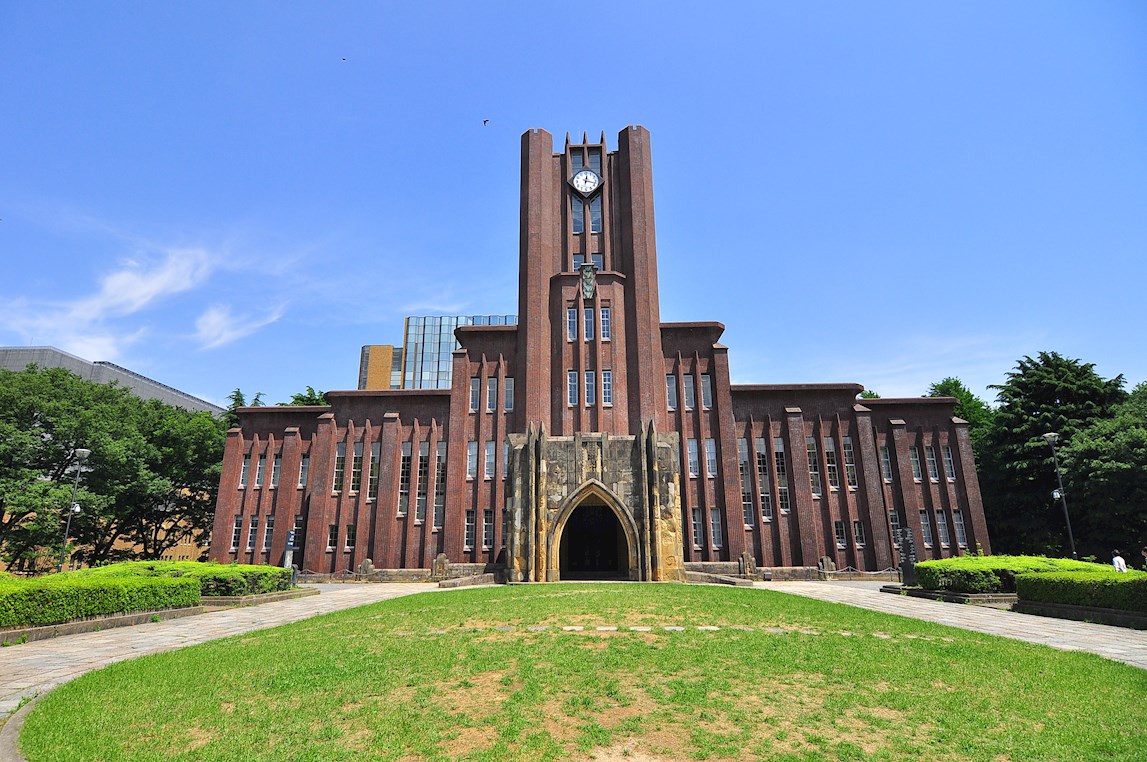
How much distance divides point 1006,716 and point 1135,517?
36798 millimetres

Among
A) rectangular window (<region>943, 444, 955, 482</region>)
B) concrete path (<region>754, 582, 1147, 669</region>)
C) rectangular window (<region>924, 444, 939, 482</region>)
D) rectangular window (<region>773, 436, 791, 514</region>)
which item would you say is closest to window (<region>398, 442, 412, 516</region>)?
rectangular window (<region>773, 436, 791, 514</region>)

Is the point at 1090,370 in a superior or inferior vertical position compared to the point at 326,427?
superior

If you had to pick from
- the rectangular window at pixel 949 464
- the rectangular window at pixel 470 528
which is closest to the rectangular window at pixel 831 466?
the rectangular window at pixel 949 464

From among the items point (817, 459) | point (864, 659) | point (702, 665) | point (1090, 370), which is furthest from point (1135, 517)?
point (702, 665)

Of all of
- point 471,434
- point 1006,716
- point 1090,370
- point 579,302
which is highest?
point 579,302

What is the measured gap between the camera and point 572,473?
28.9 meters

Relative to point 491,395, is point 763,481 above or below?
below

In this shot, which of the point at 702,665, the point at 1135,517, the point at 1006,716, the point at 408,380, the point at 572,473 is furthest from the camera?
the point at 408,380

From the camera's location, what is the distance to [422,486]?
36469 millimetres

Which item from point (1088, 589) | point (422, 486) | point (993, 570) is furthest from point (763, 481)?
point (422, 486)

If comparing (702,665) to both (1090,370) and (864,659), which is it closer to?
(864,659)

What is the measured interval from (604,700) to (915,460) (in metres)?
37.1

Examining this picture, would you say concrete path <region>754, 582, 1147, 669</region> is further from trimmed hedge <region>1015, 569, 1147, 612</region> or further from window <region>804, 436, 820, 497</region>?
window <region>804, 436, 820, 497</region>

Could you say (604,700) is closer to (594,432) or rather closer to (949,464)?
(594,432)
